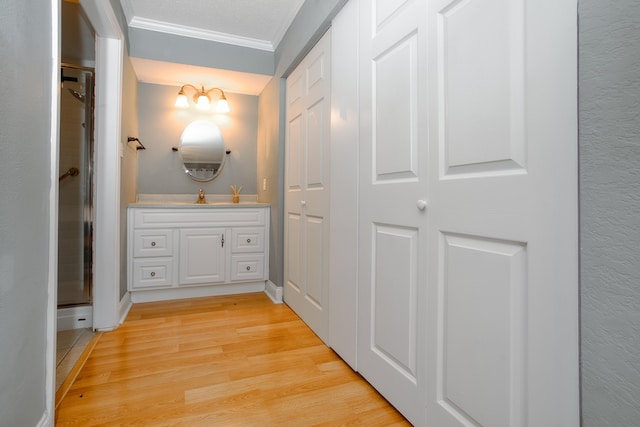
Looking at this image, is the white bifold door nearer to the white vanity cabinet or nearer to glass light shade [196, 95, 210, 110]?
the white vanity cabinet

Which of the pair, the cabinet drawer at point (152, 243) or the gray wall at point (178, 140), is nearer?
the cabinet drawer at point (152, 243)

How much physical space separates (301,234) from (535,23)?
1.75 metres

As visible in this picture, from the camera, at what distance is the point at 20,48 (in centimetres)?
92

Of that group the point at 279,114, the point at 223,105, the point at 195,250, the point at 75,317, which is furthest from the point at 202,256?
the point at 223,105

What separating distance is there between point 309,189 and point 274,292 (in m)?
1.06

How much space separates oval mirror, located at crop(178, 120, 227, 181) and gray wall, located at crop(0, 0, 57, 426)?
2079mm

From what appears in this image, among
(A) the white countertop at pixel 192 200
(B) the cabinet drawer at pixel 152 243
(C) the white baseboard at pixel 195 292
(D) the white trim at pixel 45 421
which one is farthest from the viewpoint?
(A) the white countertop at pixel 192 200

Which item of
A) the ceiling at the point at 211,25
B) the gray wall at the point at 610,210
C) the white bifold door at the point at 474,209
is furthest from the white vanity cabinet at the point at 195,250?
the gray wall at the point at 610,210

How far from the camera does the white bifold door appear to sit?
0.74 m

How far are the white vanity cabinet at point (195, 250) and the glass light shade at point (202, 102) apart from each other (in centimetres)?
105

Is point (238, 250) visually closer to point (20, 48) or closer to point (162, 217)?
point (162, 217)

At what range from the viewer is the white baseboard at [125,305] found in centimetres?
229

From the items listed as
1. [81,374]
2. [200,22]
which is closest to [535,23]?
[81,374]

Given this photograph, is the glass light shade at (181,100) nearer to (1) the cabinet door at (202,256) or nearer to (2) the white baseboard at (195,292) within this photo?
(1) the cabinet door at (202,256)
